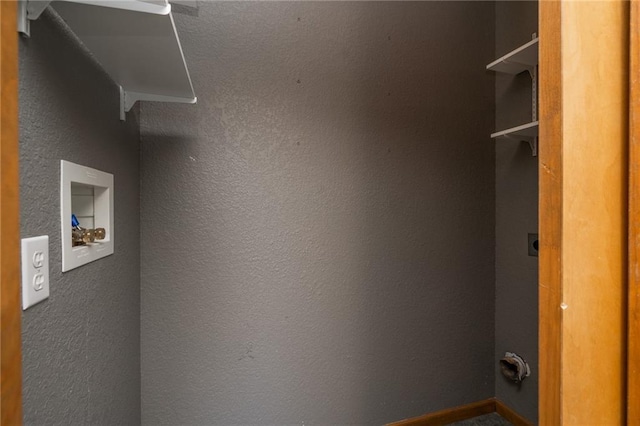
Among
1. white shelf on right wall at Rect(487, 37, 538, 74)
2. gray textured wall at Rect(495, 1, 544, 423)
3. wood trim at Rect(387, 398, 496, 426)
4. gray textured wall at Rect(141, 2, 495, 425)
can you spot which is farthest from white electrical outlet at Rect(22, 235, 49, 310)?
gray textured wall at Rect(495, 1, 544, 423)

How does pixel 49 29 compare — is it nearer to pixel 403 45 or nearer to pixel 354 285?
pixel 354 285

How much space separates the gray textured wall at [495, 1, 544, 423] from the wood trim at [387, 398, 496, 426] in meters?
0.09

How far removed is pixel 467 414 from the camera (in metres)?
1.75

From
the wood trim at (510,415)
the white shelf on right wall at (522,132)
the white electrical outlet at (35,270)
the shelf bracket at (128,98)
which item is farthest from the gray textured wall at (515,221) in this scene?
the white electrical outlet at (35,270)

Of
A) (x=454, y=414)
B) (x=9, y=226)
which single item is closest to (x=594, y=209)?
(x=9, y=226)

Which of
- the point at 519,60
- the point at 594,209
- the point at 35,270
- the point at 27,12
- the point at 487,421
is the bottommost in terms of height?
the point at 487,421

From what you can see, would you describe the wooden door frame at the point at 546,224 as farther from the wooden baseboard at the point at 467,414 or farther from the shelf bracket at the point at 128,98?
the wooden baseboard at the point at 467,414

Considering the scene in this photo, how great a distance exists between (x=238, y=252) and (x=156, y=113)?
0.67m

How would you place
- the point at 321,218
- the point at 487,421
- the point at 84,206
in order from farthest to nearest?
the point at 487,421 < the point at 321,218 < the point at 84,206

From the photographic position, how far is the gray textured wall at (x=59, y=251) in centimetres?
54

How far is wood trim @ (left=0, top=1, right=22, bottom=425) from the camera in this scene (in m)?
0.37

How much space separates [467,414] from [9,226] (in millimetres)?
2131

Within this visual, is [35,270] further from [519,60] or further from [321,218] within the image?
[519,60]

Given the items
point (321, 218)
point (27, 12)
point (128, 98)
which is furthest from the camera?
point (321, 218)
